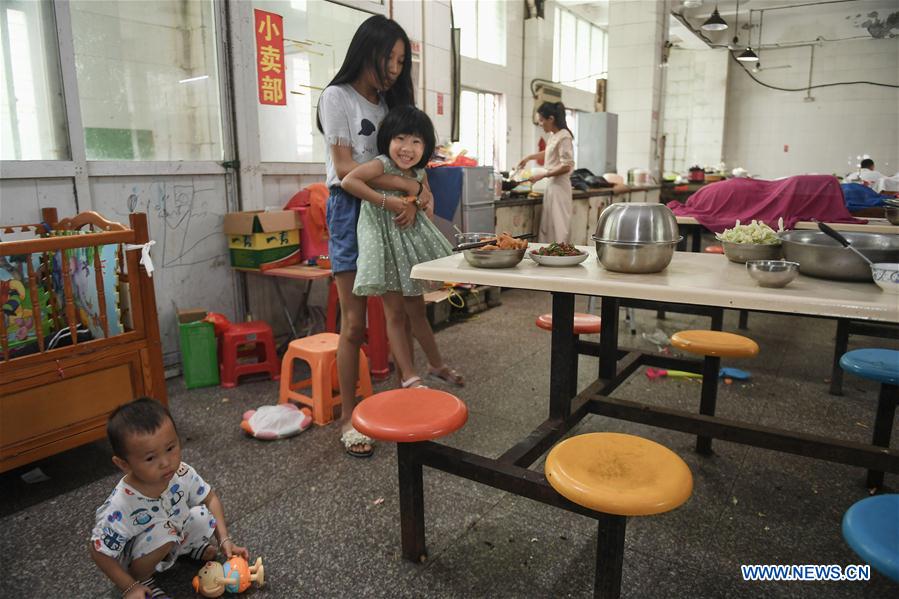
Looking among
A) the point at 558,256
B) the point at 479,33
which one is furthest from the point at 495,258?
the point at 479,33

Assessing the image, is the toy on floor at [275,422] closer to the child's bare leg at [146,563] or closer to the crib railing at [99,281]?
the crib railing at [99,281]

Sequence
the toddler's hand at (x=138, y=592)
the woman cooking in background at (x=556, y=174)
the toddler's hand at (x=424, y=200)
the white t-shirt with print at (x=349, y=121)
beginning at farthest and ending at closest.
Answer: the woman cooking in background at (x=556, y=174) < the toddler's hand at (x=424, y=200) < the white t-shirt with print at (x=349, y=121) < the toddler's hand at (x=138, y=592)

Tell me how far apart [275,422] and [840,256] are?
7.86ft

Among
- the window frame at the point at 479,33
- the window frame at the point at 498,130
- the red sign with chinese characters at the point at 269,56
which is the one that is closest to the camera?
the red sign with chinese characters at the point at 269,56

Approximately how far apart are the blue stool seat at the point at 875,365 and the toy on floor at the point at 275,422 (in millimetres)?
2408

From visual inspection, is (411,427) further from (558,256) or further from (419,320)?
(419,320)

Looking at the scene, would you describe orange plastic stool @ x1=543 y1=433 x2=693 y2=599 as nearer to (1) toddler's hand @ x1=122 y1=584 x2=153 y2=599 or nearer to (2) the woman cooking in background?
(1) toddler's hand @ x1=122 y1=584 x2=153 y2=599

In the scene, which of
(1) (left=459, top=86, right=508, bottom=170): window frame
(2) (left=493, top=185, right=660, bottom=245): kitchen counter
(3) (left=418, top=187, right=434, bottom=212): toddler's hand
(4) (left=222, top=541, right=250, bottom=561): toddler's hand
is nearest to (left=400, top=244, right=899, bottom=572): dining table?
(4) (left=222, top=541, right=250, bottom=561): toddler's hand

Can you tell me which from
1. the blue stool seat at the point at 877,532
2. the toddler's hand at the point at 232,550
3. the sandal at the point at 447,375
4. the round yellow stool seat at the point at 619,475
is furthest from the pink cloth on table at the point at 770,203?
the toddler's hand at the point at 232,550

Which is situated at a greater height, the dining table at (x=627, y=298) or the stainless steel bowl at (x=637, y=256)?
the stainless steel bowl at (x=637, y=256)

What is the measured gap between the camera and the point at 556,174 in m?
5.99

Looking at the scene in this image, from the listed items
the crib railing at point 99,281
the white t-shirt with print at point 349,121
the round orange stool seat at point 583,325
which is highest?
the white t-shirt with print at point 349,121

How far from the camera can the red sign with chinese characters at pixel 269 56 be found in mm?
4078

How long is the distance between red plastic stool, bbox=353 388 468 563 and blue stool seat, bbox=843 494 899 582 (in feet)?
3.13
